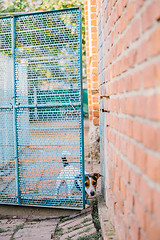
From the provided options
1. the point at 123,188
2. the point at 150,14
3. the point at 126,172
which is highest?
the point at 150,14

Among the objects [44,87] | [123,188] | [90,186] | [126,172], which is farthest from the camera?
[90,186]

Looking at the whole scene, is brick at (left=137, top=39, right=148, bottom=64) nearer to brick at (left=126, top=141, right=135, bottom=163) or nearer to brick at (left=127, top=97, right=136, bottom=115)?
brick at (left=127, top=97, right=136, bottom=115)

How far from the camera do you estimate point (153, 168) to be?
107 centimetres

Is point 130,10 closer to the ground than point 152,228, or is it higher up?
higher up

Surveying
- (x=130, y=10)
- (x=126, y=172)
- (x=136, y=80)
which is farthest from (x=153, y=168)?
(x=130, y=10)

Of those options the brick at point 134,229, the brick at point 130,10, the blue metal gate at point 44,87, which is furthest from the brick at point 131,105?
the blue metal gate at point 44,87

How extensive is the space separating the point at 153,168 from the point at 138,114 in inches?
12.2

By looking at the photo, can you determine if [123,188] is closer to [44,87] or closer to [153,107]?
[153,107]

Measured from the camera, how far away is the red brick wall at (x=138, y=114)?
1046 millimetres

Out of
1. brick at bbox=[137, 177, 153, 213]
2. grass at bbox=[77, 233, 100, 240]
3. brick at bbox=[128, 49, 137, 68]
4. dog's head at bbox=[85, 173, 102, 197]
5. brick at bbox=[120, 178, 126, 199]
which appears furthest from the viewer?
dog's head at bbox=[85, 173, 102, 197]

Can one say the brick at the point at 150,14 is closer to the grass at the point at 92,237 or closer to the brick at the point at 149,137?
the brick at the point at 149,137

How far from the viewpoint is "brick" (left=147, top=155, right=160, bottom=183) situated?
1022 millimetres

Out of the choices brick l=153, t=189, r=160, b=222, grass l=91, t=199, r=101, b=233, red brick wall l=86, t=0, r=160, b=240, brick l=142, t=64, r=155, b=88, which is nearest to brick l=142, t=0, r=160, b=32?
red brick wall l=86, t=0, r=160, b=240

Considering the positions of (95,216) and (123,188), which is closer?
(123,188)
